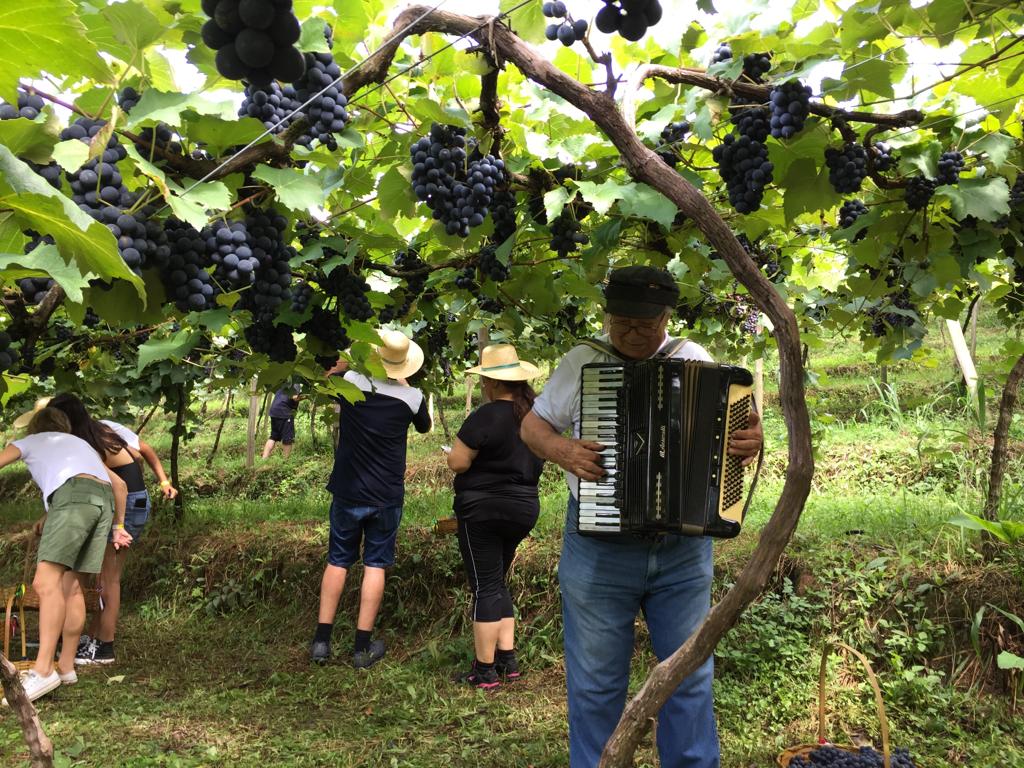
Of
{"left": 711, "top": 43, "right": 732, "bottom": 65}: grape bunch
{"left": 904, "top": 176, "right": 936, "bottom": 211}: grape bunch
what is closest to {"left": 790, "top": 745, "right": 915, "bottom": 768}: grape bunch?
{"left": 904, "top": 176, "right": 936, "bottom": 211}: grape bunch

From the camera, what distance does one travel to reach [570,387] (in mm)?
2822

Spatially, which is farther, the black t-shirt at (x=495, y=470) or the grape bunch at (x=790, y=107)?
the black t-shirt at (x=495, y=470)

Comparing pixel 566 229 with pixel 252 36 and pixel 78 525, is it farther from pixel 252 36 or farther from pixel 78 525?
pixel 78 525

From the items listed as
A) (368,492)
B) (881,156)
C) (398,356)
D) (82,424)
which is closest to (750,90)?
(881,156)

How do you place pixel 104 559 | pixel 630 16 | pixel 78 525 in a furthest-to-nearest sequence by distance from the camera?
1. pixel 104 559
2. pixel 78 525
3. pixel 630 16

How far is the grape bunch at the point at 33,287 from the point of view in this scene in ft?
5.89

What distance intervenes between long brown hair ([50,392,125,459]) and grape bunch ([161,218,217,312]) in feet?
11.3

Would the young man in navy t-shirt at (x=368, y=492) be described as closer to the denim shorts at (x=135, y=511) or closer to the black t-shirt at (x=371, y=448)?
the black t-shirt at (x=371, y=448)

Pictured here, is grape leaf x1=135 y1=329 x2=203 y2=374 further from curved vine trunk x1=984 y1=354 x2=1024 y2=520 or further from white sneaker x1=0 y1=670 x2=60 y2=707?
curved vine trunk x1=984 y1=354 x2=1024 y2=520

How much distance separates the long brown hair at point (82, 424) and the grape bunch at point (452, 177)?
339 cm

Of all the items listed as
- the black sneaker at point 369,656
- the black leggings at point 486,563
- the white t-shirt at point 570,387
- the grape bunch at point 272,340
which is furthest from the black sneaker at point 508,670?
the grape bunch at point 272,340

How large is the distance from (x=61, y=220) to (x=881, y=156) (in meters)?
2.44

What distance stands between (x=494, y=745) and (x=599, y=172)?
8.78 ft

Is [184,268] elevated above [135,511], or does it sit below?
above
